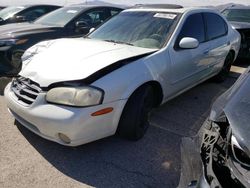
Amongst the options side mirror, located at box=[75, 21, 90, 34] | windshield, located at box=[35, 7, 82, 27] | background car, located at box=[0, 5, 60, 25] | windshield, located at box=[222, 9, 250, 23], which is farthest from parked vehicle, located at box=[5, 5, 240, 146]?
background car, located at box=[0, 5, 60, 25]

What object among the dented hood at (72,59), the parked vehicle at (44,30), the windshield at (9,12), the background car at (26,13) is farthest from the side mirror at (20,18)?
the dented hood at (72,59)

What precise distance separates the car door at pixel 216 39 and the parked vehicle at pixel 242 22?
7.47 ft

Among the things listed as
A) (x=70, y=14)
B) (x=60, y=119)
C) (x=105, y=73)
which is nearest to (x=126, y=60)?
(x=105, y=73)

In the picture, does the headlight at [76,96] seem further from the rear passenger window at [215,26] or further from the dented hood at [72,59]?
the rear passenger window at [215,26]

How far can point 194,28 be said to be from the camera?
448 cm

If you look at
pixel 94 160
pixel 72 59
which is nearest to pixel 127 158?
pixel 94 160

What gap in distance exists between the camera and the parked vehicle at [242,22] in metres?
7.63

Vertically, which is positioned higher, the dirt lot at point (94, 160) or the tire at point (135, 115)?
the tire at point (135, 115)

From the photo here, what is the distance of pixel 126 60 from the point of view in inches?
130

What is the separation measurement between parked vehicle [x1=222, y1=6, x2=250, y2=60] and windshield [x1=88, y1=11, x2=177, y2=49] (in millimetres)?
4086

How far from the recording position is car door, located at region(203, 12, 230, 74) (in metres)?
4.94

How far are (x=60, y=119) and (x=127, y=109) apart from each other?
2.61 ft

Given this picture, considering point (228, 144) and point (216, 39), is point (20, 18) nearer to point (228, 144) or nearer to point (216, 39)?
point (216, 39)

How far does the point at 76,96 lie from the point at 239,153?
167 cm
